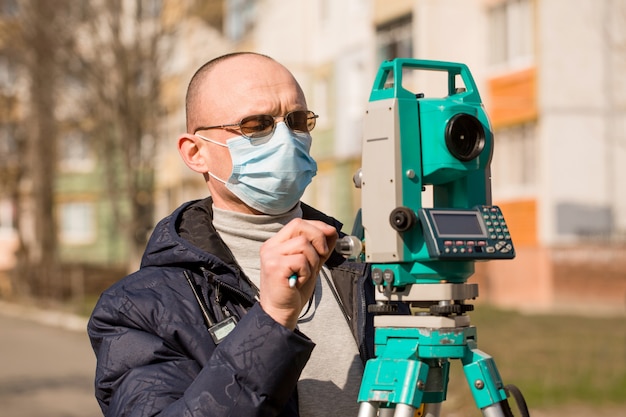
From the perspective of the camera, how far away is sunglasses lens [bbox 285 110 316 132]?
116 inches

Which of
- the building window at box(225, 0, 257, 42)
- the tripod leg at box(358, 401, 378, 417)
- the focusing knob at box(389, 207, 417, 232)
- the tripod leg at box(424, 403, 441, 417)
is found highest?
the building window at box(225, 0, 257, 42)

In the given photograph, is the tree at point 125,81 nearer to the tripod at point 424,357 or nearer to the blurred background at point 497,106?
the blurred background at point 497,106

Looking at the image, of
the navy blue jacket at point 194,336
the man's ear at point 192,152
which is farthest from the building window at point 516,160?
the navy blue jacket at point 194,336

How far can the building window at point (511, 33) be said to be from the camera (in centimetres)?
2539

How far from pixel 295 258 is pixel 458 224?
37cm

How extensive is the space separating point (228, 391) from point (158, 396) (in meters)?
0.19

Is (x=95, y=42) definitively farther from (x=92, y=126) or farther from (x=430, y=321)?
(x=430, y=321)

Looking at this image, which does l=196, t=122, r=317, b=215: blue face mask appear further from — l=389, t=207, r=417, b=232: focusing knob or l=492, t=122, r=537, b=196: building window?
l=492, t=122, r=537, b=196: building window

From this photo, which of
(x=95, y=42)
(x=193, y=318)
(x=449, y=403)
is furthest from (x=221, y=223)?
(x=95, y=42)

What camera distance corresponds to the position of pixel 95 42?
76.4ft

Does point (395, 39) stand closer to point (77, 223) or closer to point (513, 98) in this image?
point (513, 98)

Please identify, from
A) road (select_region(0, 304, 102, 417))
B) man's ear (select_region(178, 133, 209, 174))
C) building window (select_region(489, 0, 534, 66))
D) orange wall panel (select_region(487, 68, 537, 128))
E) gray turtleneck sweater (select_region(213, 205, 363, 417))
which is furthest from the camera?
building window (select_region(489, 0, 534, 66))

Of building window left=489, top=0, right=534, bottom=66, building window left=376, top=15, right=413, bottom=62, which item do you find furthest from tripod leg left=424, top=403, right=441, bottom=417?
building window left=376, top=15, right=413, bottom=62

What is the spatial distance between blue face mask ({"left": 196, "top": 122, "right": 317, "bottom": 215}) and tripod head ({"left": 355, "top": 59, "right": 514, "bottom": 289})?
453 millimetres
